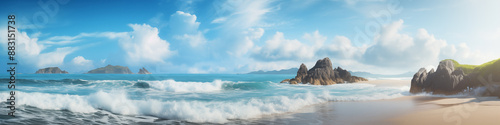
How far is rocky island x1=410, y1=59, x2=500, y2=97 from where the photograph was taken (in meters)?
16.8

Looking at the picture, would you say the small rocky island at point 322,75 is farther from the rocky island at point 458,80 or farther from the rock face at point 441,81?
the rocky island at point 458,80

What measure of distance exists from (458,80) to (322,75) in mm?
25534

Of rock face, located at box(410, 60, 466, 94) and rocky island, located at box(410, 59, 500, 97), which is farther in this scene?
rock face, located at box(410, 60, 466, 94)

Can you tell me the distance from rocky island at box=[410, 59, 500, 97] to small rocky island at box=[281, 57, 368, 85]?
2118 centimetres

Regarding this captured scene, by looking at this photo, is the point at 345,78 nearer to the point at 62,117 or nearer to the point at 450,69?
the point at 450,69

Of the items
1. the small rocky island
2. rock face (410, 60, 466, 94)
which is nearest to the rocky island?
rock face (410, 60, 466, 94)

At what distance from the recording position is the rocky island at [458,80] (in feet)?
55.3

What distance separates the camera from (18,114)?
980 centimetres

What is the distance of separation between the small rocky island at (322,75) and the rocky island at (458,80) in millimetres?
21176

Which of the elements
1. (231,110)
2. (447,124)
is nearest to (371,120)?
(447,124)

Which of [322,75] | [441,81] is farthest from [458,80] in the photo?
[322,75]

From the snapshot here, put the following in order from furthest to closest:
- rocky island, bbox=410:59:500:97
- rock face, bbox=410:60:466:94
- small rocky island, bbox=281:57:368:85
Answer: small rocky island, bbox=281:57:368:85 < rock face, bbox=410:60:466:94 < rocky island, bbox=410:59:500:97

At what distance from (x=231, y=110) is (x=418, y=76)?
1995cm

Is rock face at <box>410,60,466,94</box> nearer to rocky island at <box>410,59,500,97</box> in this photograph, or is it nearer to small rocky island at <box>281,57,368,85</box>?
rocky island at <box>410,59,500,97</box>
